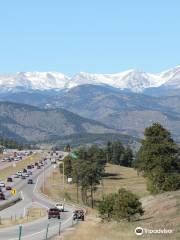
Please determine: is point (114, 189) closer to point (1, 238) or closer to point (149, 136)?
point (149, 136)

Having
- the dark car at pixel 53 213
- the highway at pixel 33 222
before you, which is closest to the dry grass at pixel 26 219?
the highway at pixel 33 222

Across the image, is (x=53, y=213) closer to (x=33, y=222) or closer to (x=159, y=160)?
(x=33, y=222)

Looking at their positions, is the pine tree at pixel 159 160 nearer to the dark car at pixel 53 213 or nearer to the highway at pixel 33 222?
the highway at pixel 33 222

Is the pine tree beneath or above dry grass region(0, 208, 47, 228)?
above

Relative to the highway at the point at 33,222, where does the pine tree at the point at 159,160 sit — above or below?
above

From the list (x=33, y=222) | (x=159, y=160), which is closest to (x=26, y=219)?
(x=33, y=222)

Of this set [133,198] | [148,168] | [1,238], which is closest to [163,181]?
[148,168]

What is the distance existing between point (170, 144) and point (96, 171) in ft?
144

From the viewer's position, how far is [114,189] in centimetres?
19388

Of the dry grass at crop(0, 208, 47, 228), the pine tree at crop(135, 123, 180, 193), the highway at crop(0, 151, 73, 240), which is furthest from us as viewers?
the pine tree at crop(135, 123, 180, 193)

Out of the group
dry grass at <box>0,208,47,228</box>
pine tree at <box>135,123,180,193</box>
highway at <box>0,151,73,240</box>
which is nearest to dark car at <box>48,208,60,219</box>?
highway at <box>0,151,73,240</box>

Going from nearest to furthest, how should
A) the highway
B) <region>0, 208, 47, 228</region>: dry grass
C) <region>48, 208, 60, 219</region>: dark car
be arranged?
the highway < <region>0, 208, 47, 228</region>: dry grass < <region>48, 208, 60, 219</region>: dark car

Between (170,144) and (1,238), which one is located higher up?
(170,144)

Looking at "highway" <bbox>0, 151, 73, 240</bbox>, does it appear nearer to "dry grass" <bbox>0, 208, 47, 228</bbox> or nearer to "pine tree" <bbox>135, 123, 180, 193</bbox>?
"dry grass" <bbox>0, 208, 47, 228</bbox>
